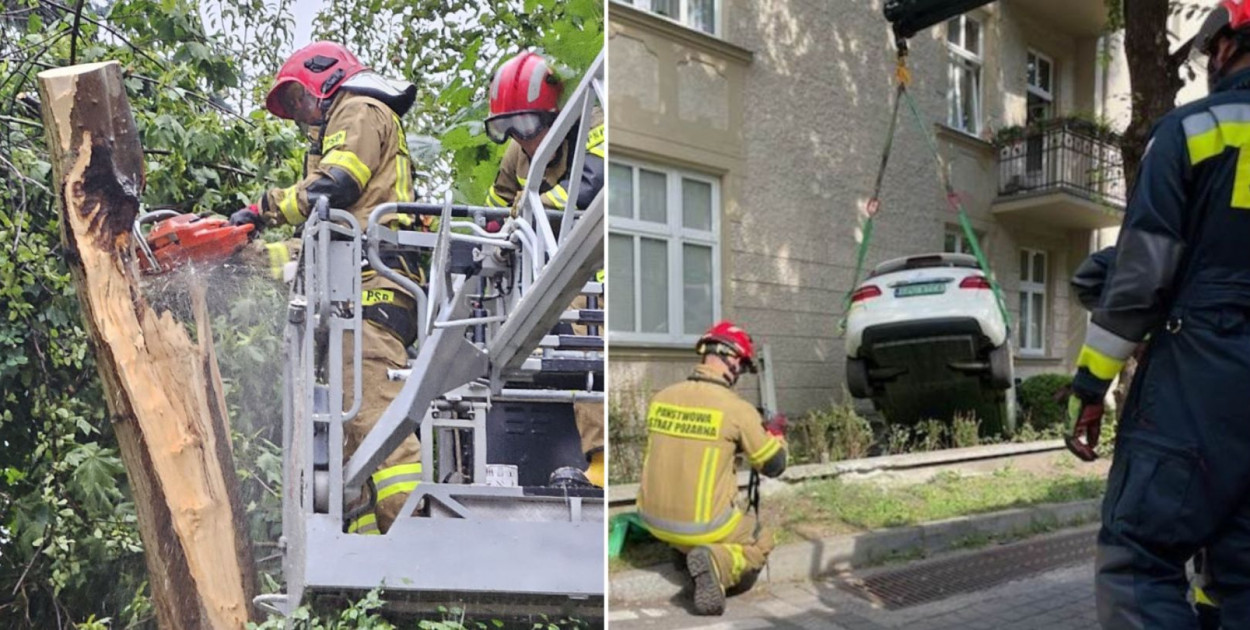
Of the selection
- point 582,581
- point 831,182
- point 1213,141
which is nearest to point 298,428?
point 582,581

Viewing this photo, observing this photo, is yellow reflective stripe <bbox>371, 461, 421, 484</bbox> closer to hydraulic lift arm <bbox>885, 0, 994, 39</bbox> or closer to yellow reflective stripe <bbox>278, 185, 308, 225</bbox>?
yellow reflective stripe <bbox>278, 185, 308, 225</bbox>

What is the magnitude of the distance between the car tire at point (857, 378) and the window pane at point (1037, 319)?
2135 mm

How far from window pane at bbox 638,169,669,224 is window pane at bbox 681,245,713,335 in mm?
258

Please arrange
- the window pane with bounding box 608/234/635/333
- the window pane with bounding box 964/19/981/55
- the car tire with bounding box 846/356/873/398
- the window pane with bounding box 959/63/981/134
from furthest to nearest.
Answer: the window pane with bounding box 959/63/981/134
the window pane with bounding box 964/19/981/55
the car tire with bounding box 846/356/873/398
the window pane with bounding box 608/234/635/333

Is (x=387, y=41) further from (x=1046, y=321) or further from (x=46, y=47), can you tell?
(x=1046, y=321)

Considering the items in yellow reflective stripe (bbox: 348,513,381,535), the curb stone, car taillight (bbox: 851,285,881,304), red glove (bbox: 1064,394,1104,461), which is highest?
car taillight (bbox: 851,285,881,304)

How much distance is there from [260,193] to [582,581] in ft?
2.88

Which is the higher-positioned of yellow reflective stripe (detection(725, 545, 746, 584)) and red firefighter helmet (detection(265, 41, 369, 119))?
red firefighter helmet (detection(265, 41, 369, 119))

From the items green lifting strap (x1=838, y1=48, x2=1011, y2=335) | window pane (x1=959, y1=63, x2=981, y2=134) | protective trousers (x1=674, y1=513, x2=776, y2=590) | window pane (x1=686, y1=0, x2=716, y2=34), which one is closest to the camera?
protective trousers (x1=674, y1=513, x2=776, y2=590)

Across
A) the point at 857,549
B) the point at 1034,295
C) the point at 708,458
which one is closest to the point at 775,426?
the point at 708,458

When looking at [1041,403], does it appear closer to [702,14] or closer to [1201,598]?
[702,14]

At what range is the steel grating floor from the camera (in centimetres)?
334

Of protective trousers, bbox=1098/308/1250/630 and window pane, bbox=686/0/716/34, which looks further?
window pane, bbox=686/0/716/34

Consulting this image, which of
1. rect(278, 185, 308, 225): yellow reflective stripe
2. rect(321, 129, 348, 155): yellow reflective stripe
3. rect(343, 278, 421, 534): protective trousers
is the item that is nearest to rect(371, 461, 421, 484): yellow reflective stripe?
rect(343, 278, 421, 534): protective trousers
